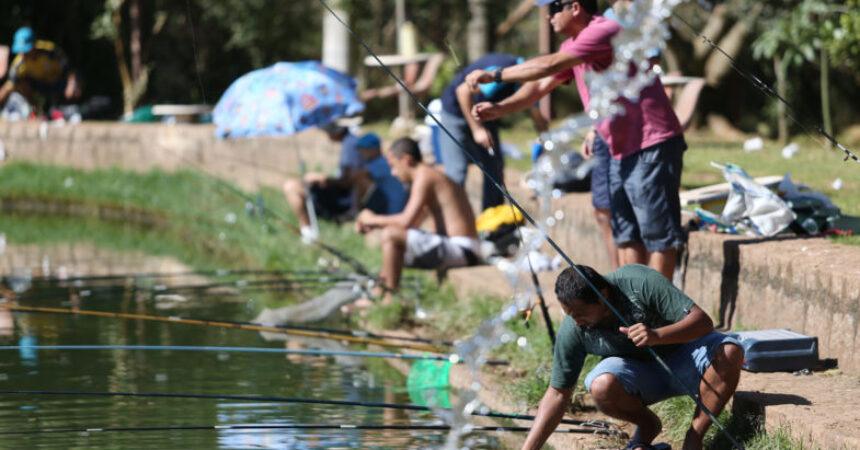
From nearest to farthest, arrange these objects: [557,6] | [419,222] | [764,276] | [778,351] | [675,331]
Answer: [675,331] → [778,351] → [557,6] → [764,276] → [419,222]

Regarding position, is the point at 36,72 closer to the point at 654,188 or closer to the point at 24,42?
the point at 24,42

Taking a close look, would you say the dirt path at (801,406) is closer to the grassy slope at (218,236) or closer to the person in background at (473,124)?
the grassy slope at (218,236)

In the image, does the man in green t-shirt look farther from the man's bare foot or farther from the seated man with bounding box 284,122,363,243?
A: the seated man with bounding box 284,122,363,243

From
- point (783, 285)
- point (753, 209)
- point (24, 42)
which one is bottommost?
point (783, 285)

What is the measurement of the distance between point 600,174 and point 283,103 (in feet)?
16.0

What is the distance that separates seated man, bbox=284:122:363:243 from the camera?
10.5m

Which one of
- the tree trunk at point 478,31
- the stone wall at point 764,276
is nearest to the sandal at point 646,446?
the stone wall at point 764,276

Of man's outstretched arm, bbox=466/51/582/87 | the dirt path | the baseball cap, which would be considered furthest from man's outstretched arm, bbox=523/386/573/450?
the baseball cap

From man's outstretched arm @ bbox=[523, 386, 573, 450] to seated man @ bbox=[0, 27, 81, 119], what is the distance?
1281 cm

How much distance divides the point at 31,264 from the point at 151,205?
4358 millimetres

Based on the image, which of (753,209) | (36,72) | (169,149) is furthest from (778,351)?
(36,72)

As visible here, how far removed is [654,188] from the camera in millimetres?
5551

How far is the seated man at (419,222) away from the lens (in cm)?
800

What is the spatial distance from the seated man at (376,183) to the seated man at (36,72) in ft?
23.7
